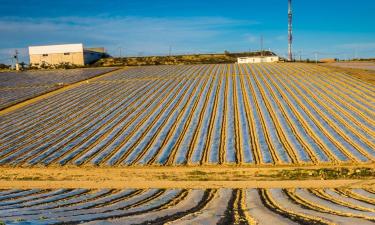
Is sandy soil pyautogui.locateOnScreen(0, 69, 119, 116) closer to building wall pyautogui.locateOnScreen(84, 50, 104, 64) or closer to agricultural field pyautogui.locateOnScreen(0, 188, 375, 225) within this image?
agricultural field pyautogui.locateOnScreen(0, 188, 375, 225)

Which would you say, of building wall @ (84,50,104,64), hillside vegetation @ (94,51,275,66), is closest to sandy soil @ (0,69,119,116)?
hillside vegetation @ (94,51,275,66)

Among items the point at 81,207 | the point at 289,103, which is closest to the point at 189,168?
the point at 81,207

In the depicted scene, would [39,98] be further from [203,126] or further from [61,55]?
[61,55]

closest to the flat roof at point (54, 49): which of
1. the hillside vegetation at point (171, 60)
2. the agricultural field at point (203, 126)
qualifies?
the hillside vegetation at point (171, 60)

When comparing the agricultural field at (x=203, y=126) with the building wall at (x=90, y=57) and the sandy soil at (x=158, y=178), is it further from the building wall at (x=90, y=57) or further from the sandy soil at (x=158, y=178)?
the building wall at (x=90, y=57)

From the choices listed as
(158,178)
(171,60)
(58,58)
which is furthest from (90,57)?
(158,178)

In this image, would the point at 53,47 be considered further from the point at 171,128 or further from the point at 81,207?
the point at 81,207

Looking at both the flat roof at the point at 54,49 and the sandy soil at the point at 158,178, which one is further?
the flat roof at the point at 54,49
